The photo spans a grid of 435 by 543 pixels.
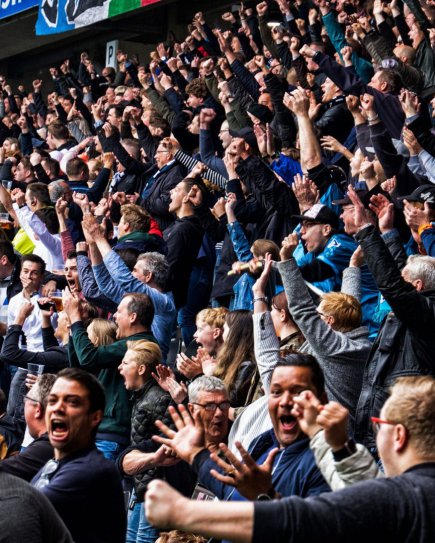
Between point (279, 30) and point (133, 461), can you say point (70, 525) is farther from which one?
point (279, 30)

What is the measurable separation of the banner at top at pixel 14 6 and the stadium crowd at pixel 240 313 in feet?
19.7

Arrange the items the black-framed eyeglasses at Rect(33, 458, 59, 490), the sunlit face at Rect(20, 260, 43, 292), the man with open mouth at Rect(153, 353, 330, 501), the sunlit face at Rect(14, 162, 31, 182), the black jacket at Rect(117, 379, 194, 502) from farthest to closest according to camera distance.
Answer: the sunlit face at Rect(14, 162, 31, 182)
the sunlit face at Rect(20, 260, 43, 292)
the black jacket at Rect(117, 379, 194, 502)
the black-framed eyeglasses at Rect(33, 458, 59, 490)
the man with open mouth at Rect(153, 353, 330, 501)

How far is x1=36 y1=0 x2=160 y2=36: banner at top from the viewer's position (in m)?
15.8

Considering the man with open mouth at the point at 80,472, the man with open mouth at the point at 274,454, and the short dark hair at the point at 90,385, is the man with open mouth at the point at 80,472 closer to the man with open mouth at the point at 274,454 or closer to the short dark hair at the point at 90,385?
the short dark hair at the point at 90,385

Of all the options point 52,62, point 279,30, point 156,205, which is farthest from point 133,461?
point 52,62

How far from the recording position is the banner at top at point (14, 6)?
18.3m

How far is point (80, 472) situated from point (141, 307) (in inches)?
92.3

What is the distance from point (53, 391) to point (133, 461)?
1.14 metres

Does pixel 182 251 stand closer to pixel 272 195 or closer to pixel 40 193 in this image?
pixel 272 195

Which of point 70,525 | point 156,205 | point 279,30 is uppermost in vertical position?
point 279,30

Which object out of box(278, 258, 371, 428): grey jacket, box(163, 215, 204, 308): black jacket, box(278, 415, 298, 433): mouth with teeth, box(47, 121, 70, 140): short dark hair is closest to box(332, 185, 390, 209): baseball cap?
box(278, 258, 371, 428): grey jacket

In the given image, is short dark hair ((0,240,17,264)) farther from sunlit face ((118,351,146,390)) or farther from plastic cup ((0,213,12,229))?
sunlit face ((118,351,146,390))

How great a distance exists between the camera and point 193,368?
565 centimetres

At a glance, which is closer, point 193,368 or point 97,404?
point 97,404
